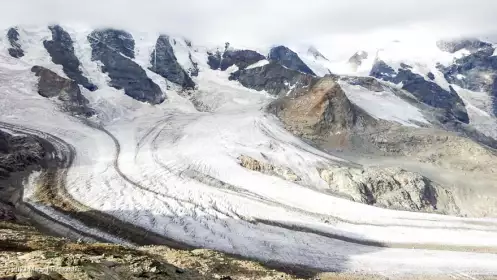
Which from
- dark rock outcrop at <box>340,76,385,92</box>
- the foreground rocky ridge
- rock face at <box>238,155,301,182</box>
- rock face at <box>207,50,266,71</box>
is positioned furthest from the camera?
rock face at <box>207,50,266,71</box>

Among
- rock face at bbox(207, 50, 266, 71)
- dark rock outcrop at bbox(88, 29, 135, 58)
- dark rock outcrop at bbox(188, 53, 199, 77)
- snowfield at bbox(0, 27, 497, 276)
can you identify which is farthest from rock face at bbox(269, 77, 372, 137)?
dark rock outcrop at bbox(88, 29, 135, 58)

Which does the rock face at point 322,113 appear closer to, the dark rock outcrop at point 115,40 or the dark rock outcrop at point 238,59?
the dark rock outcrop at point 238,59

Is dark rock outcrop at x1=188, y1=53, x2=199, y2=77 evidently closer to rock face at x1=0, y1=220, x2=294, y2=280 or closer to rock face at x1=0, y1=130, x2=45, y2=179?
rock face at x1=0, y1=130, x2=45, y2=179

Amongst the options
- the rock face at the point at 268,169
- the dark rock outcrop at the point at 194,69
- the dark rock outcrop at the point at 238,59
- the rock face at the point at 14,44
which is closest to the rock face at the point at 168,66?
the dark rock outcrop at the point at 194,69

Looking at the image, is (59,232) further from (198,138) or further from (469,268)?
(198,138)

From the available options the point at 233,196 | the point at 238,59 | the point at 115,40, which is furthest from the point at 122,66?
the point at 233,196

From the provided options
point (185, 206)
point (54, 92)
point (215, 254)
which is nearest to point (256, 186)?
point (185, 206)

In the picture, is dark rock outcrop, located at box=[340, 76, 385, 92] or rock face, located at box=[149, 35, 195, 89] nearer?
dark rock outcrop, located at box=[340, 76, 385, 92]

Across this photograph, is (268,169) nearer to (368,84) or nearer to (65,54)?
(65,54)
